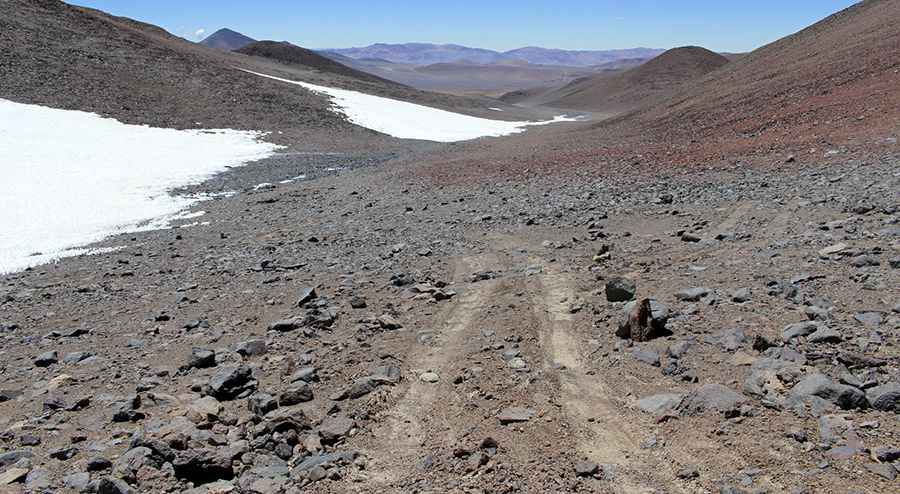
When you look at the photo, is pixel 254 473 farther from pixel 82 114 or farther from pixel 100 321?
pixel 82 114

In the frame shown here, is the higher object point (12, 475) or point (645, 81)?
point (645, 81)

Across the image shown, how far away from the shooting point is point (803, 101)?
20672 millimetres

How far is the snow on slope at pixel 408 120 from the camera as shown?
146ft

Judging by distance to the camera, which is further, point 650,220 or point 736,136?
point 736,136

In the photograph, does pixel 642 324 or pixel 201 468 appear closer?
pixel 201 468

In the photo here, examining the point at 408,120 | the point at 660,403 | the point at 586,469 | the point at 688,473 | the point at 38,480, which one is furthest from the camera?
the point at 408,120

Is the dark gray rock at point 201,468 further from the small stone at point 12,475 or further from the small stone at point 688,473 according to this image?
the small stone at point 688,473

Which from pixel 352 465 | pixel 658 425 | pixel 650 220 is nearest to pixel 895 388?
pixel 658 425

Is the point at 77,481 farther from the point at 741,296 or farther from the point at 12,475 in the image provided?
the point at 741,296

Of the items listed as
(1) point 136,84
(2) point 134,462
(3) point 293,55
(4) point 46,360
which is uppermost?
(3) point 293,55

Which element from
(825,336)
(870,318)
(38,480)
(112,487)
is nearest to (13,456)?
(38,480)

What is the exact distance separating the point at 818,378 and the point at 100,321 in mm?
7925

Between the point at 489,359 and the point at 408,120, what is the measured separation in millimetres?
45578

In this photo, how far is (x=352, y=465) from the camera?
464 centimetres
